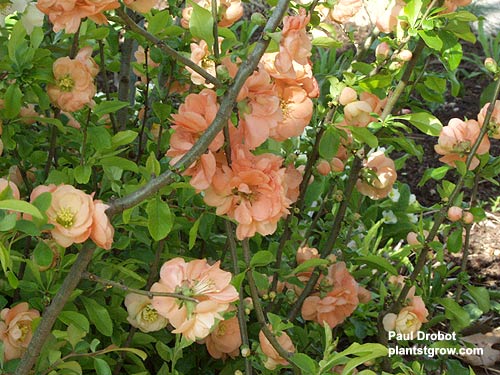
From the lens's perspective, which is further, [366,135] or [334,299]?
[334,299]

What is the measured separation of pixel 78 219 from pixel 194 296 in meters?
0.18

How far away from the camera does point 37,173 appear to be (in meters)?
1.54

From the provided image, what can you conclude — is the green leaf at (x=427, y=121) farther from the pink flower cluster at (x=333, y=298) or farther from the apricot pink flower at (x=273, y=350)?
the apricot pink flower at (x=273, y=350)

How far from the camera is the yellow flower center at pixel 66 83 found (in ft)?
4.15

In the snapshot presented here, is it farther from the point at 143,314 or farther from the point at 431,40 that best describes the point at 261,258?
the point at 431,40

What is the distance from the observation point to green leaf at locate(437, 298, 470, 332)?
60.8 inches

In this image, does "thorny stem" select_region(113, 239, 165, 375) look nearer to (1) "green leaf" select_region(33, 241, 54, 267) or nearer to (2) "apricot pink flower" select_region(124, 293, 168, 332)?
(2) "apricot pink flower" select_region(124, 293, 168, 332)

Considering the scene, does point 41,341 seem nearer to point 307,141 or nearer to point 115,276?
point 115,276

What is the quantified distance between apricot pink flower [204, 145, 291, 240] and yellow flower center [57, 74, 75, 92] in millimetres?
339

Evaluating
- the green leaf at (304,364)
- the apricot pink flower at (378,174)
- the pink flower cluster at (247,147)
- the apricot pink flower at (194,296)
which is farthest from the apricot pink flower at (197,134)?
the apricot pink flower at (378,174)

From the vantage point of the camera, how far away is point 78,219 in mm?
979

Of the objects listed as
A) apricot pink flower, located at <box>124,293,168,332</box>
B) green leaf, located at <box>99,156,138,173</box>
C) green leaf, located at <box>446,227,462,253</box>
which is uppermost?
green leaf, located at <box>99,156,138,173</box>

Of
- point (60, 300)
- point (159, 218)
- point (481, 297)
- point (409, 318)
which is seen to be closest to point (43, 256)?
point (60, 300)

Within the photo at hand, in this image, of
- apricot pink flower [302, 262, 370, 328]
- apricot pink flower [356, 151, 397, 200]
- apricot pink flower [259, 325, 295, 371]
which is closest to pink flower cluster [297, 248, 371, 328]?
apricot pink flower [302, 262, 370, 328]
